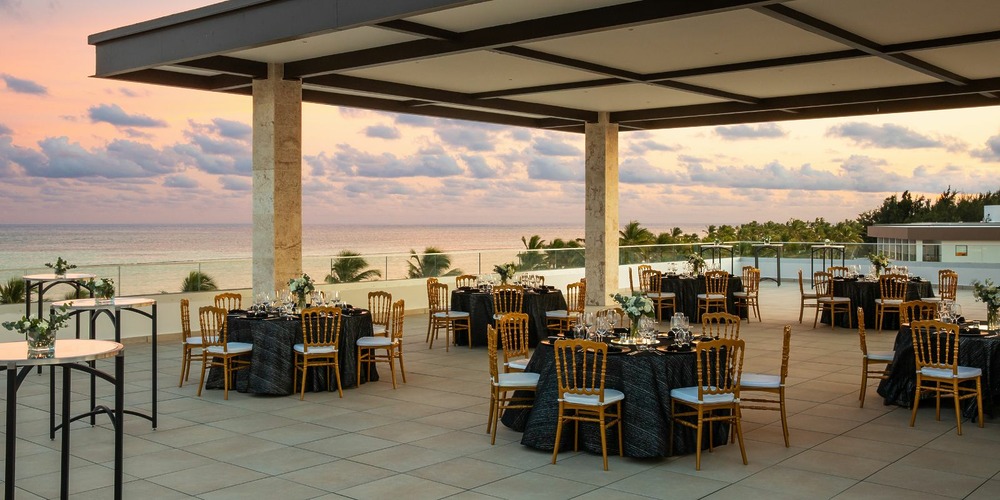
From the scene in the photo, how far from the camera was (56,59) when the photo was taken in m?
32.6

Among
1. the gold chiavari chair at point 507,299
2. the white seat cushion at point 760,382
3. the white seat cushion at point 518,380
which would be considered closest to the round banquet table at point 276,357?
the white seat cushion at point 518,380

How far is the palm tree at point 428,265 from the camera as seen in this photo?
661 inches

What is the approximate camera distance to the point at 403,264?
16625 mm

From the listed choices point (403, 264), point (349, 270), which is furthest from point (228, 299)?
point (403, 264)

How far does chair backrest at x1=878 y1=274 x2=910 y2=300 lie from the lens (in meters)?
13.7

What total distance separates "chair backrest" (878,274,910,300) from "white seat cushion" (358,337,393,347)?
8.45 meters

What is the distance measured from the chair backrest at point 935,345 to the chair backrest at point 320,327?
17.4 feet

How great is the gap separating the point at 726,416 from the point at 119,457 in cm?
415

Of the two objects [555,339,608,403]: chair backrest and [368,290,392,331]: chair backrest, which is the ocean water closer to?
[368,290,392,331]: chair backrest

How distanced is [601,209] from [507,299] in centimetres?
596

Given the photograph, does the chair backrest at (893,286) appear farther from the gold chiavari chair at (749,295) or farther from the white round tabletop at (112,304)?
the white round tabletop at (112,304)

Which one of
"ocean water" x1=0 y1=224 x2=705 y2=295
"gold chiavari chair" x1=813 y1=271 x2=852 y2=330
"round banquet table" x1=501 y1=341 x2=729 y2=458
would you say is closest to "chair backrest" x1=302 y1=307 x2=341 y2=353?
"round banquet table" x1=501 y1=341 x2=729 y2=458

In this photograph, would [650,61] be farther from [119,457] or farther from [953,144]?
[953,144]

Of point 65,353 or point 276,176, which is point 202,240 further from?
point 65,353
